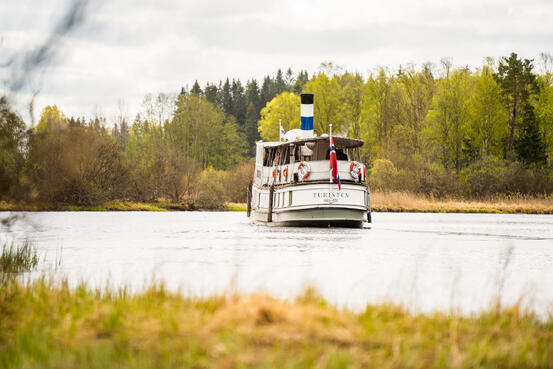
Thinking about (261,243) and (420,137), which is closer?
(261,243)

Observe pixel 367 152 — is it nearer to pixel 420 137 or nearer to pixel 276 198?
pixel 420 137

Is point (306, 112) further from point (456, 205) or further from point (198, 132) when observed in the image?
point (198, 132)

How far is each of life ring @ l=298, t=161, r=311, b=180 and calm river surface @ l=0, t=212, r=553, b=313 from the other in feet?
9.51

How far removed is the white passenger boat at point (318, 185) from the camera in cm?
2625

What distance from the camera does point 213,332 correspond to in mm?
5406

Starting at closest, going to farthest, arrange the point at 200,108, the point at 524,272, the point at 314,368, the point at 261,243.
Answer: the point at 314,368 → the point at 524,272 → the point at 261,243 → the point at 200,108

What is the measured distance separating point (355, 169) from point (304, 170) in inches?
80.3

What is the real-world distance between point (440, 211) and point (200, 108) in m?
46.0

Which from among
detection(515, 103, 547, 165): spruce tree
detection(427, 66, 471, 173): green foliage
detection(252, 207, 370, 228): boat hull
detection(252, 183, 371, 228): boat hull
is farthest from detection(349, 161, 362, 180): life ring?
detection(515, 103, 547, 165): spruce tree

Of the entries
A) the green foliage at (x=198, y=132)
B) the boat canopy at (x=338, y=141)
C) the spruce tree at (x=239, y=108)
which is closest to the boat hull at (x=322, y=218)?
the boat canopy at (x=338, y=141)

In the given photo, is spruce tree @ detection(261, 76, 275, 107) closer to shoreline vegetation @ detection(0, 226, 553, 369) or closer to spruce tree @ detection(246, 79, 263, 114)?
spruce tree @ detection(246, 79, 263, 114)

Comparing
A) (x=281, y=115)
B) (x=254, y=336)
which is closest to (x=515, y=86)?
(x=281, y=115)

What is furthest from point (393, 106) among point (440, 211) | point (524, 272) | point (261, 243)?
point (524, 272)

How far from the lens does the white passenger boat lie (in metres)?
26.2
